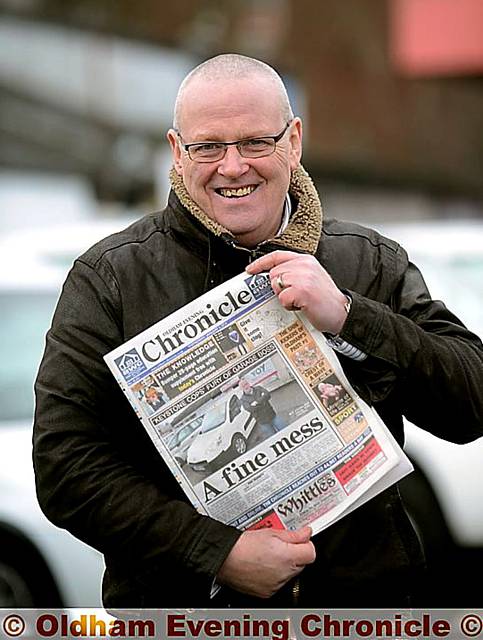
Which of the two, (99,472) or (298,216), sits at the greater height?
(298,216)

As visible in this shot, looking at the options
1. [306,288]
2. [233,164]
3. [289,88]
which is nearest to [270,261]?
[306,288]

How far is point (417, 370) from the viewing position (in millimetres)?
2781

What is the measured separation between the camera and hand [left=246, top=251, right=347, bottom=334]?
2730 mm

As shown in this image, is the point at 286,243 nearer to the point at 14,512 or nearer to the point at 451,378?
the point at 451,378

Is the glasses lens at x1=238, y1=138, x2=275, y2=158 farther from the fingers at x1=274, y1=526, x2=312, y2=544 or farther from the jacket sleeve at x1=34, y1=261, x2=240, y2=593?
the fingers at x1=274, y1=526, x2=312, y2=544

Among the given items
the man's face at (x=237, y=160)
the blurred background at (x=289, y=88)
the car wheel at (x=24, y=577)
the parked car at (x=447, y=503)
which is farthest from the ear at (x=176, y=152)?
the blurred background at (x=289, y=88)

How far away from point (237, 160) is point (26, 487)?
3352 millimetres

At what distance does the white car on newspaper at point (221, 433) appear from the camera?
109 inches

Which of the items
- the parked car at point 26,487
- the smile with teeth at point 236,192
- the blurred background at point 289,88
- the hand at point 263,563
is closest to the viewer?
the hand at point 263,563

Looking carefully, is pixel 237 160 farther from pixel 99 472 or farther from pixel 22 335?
pixel 22 335

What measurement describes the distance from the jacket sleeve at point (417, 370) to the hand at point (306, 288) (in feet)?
0.11

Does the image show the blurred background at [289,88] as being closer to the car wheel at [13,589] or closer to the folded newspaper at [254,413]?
the car wheel at [13,589]

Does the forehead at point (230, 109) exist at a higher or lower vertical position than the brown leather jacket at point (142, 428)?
higher

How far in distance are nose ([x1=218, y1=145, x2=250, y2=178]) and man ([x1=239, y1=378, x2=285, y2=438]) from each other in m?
0.40
